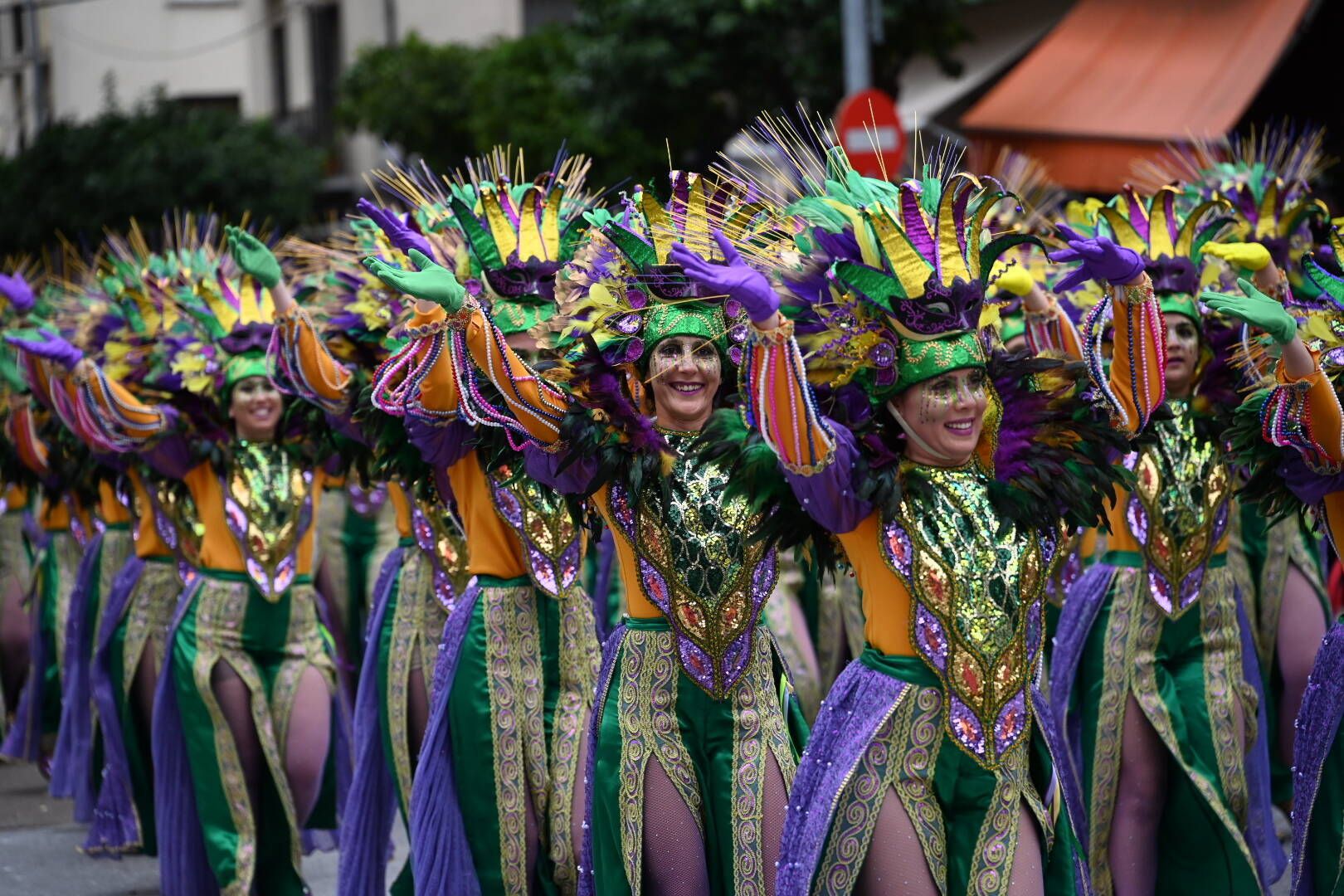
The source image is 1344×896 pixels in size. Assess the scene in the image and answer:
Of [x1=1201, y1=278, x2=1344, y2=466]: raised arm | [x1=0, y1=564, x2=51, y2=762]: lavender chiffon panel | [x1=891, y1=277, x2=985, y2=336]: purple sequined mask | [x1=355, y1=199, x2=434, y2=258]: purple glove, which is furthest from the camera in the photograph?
[x1=0, y1=564, x2=51, y2=762]: lavender chiffon panel

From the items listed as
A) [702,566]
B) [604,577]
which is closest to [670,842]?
[702,566]

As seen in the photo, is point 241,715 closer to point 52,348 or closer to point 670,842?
point 52,348

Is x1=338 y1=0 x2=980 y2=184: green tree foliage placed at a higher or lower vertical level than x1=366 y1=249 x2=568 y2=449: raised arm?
higher

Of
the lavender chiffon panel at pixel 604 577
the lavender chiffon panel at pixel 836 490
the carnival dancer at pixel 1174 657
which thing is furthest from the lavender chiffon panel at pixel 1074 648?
the lavender chiffon panel at pixel 604 577

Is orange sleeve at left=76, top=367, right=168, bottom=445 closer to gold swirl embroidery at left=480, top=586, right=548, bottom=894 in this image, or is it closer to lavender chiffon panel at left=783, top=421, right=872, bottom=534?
gold swirl embroidery at left=480, top=586, right=548, bottom=894

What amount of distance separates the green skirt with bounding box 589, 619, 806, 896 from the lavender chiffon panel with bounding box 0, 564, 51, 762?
5.61 metres

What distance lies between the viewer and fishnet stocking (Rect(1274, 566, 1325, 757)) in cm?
680

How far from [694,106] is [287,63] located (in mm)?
18053

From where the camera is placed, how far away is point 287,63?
32.4m

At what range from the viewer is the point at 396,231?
5.66 meters

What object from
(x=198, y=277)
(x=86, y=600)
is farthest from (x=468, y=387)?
(x=86, y=600)

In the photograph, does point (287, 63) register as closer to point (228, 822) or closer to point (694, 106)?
point (694, 106)

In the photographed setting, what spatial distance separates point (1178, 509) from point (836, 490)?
1998mm

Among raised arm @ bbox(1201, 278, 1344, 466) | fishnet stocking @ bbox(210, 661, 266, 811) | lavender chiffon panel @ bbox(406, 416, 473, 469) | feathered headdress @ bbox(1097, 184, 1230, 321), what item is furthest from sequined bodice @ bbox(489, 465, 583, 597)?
raised arm @ bbox(1201, 278, 1344, 466)
